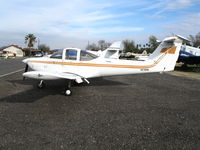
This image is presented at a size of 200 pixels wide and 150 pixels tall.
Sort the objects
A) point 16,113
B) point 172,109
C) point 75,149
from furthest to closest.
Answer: point 172,109 → point 16,113 → point 75,149

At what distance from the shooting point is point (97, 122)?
4215 mm

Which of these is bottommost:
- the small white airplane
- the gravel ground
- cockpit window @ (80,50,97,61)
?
the gravel ground

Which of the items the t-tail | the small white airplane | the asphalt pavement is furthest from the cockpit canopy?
the t-tail

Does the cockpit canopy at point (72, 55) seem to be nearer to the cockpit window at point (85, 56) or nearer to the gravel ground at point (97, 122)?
the cockpit window at point (85, 56)

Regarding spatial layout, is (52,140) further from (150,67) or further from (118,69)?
(150,67)

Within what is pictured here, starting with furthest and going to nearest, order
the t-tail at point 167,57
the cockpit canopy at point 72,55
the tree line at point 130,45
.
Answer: the tree line at point 130,45 < the t-tail at point 167,57 < the cockpit canopy at point 72,55

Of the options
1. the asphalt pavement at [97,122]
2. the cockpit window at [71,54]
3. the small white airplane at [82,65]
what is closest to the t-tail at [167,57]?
the small white airplane at [82,65]

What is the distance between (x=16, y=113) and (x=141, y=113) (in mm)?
3488

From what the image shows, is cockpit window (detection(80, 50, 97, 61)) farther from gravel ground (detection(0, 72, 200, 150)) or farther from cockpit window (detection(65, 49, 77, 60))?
gravel ground (detection(0, 72, 200, 150))

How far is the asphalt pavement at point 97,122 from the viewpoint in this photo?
3.27m

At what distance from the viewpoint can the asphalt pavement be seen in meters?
3.27

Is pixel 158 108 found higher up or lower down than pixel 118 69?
lower down

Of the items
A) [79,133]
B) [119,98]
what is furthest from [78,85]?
[79,133]

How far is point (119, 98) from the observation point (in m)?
6.48
